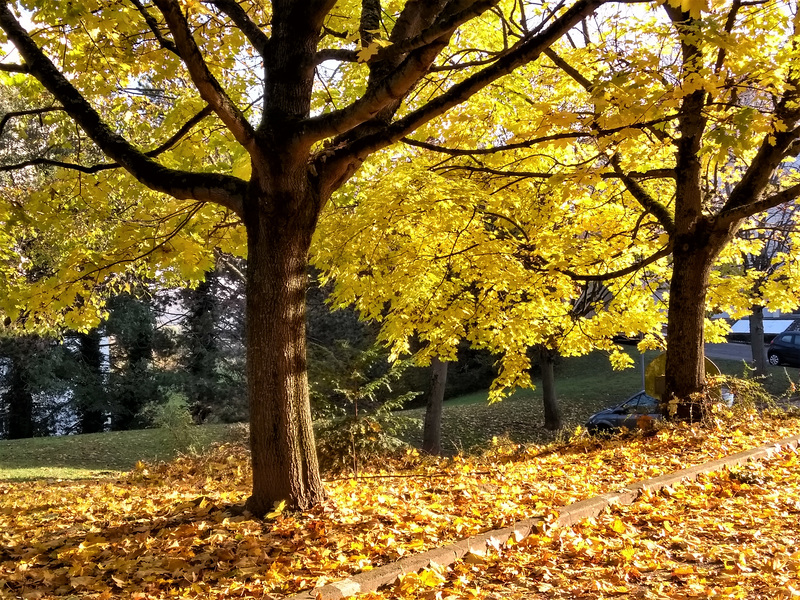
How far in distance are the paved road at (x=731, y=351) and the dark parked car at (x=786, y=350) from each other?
5.53 feet

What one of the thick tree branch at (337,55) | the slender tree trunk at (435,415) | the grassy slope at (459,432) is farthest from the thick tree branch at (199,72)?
the slender tree trunk at (435,415)

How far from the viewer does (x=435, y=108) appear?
4375 millimetres

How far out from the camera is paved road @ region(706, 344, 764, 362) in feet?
98.9

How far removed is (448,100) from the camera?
430 centimetres

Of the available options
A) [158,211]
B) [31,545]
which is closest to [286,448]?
[31,545]

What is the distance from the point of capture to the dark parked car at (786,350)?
26.7m

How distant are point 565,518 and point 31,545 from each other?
152 inches

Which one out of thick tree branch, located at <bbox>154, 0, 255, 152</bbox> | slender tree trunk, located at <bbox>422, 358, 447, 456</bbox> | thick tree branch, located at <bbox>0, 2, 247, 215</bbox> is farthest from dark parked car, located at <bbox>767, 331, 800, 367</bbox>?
thick tree branch, located at <bbox>154, 0, 255, 152</bbox>

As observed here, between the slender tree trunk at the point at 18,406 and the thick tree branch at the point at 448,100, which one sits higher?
the thick tree branch at the point at 448,100

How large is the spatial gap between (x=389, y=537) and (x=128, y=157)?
356cm

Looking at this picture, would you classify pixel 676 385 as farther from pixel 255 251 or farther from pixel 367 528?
pixel 255 251

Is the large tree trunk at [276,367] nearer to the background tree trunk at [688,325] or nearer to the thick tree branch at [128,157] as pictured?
the thick tree branch at [128,157]

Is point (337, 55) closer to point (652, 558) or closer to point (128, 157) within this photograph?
point (128, 157)

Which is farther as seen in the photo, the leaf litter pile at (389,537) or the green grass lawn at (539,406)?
the green grass lawn at (539,406)
